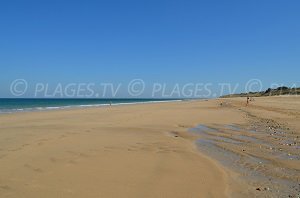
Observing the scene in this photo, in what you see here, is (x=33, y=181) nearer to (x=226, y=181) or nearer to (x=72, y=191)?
(x=72, y=191)

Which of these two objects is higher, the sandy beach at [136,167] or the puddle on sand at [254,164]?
the puddle on sand at [254,164]

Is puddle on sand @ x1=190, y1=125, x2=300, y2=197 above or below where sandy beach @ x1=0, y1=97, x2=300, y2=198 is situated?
above

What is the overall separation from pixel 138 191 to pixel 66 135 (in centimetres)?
690

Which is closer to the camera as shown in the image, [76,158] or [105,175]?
[105,175]

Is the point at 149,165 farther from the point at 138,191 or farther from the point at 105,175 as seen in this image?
the point at 138,191

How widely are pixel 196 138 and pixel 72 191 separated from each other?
7233 mm

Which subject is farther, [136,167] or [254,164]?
[254,164]

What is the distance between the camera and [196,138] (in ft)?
38.8

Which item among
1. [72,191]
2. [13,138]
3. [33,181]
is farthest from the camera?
[13,138]

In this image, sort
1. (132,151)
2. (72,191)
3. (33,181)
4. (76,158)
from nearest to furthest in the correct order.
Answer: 1. (72,191)
2. (33,181)
3. (76,158)
4. (132,151)

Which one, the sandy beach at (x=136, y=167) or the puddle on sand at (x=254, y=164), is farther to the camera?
the puddle on sand at (x=254, y=164)

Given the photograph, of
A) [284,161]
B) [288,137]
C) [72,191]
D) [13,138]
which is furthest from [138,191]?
[288,137]

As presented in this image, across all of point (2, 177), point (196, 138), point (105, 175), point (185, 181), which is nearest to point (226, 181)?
point (185, 181)

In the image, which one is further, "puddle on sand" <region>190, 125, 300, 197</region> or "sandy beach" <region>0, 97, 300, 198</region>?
"puddle on sand" <region>190, 125, 300, 197</region>
